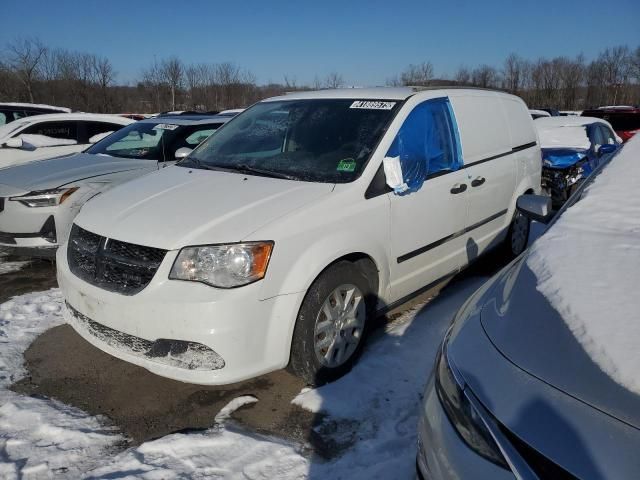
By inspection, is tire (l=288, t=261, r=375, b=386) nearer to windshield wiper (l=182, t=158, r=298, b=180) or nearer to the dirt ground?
the dirt ground

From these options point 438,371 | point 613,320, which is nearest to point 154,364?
point 438,371

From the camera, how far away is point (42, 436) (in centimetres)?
258

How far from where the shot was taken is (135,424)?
270 cm

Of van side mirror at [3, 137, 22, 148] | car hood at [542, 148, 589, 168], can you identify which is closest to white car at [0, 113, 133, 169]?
van side mirror at [3, 137, 22, 148]

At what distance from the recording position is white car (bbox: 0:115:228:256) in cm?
479

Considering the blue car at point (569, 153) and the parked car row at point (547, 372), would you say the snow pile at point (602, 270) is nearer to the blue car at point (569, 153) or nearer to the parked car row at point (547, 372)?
the parked car row at point (547, 372)

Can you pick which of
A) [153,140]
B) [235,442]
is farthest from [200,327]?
[153,140]

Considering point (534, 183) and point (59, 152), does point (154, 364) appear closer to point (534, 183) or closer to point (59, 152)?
point (534, 183)

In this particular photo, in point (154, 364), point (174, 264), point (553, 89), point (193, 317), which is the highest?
point (553, 89)

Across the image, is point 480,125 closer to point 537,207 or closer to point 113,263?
point 537,207

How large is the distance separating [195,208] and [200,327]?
2.48ft

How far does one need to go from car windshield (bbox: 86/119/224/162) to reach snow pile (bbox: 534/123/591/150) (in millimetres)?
5772

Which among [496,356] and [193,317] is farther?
[193,317]

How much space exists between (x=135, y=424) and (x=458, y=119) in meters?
3.25
